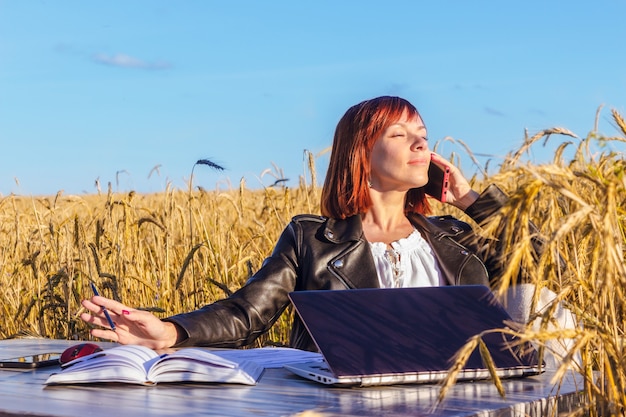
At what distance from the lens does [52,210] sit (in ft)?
13.8

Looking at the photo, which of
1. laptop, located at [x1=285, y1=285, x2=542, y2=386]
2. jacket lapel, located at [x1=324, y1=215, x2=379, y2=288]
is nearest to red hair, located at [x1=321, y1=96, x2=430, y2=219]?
jacket lapel, located at [x1=324, y1=215, x2=379, y2=288]

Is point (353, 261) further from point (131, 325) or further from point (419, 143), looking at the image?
point (131, 325)

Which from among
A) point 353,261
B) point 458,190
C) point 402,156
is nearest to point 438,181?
point 458,190

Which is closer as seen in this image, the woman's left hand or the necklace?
the necklace

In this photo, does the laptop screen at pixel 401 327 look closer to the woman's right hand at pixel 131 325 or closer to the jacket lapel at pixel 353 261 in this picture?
the woman's right hand at pixel 131 325

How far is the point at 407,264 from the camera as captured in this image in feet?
8.95

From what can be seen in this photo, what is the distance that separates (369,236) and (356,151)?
10.7 inches

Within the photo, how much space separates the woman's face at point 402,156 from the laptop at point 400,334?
765 mm

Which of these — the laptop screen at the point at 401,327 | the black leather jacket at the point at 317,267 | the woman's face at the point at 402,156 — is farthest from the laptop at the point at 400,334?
the woman's face at the point at 402,156

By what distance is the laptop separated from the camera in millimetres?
1694

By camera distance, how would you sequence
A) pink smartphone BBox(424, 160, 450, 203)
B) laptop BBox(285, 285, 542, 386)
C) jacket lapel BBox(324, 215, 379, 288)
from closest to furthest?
laptop BBox(285, 285, 542, 386) < jacket lapel BBox(324, 215, 379, 288) < pink smartphone BBox(424, 160, 450, 203)

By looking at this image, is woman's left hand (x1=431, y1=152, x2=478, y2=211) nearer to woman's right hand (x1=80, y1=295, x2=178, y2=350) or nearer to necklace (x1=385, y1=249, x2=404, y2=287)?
necklace (x1=385, y1=249, x2=404, y2=287)

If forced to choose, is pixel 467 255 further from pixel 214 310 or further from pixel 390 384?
pixel 390 384

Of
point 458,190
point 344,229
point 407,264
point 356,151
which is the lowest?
point 407,264
